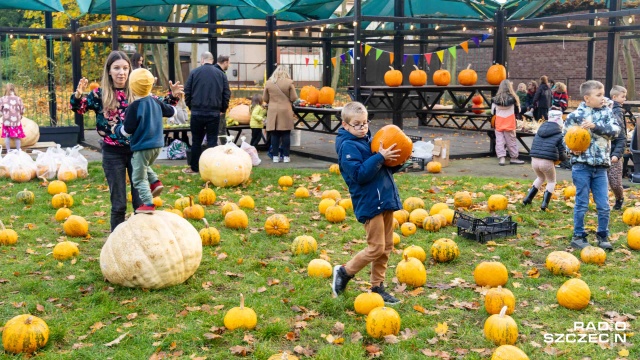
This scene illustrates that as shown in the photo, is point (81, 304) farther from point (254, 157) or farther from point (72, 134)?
point (72, 134)

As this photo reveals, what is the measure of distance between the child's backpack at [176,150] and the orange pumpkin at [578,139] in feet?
31.3

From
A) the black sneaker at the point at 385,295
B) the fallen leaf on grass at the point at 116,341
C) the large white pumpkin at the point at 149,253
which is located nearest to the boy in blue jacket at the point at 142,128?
the large white pumpkin at the point at 149,253

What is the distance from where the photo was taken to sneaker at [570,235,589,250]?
24.0ft

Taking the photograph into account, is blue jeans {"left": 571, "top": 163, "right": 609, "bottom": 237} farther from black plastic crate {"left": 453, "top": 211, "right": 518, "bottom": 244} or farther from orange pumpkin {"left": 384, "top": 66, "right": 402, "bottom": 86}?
orange pumpkin {"left": 384, "top": 66, "right": 402, "bottom": 86}

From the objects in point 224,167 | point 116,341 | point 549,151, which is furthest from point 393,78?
point 116,341

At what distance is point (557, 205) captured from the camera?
9.72 m

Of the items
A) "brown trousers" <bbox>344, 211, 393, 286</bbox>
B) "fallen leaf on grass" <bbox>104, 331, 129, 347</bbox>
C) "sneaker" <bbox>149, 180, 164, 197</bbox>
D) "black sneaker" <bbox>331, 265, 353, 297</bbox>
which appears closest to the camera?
"fallen leaf on grass" <bbox>104, 331, 129, 347</bbox>

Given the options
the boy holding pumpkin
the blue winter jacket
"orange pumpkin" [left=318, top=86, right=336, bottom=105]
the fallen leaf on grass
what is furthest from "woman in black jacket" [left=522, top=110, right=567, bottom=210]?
"orange pumpkin" [left=318, top=86, right=336, bottom=105]

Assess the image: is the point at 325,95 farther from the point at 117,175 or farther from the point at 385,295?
the point at 385,295

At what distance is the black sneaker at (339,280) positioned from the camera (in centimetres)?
589

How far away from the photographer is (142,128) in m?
6.41

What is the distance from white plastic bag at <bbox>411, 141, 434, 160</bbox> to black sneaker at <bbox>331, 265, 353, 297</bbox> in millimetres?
A: 8107

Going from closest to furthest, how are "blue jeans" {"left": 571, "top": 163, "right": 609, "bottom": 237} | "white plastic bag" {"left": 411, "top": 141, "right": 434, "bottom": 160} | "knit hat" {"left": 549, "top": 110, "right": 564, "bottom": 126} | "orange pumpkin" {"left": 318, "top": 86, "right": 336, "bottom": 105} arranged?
"blue jeans" {"left": 571, "top": 163, "right": 609, "bottom": 237}, "knit hat" {"left": 549, "top": 110, "right": 564, "bottom": 126}, "white plastic bag" {"left": 411, "top": 141, "right": 434, "bottom": 160}, "orange pumpkin" {"left": 318, "top": 86, "right": 336, "bottom": 105}

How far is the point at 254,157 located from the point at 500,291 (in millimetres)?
8907
